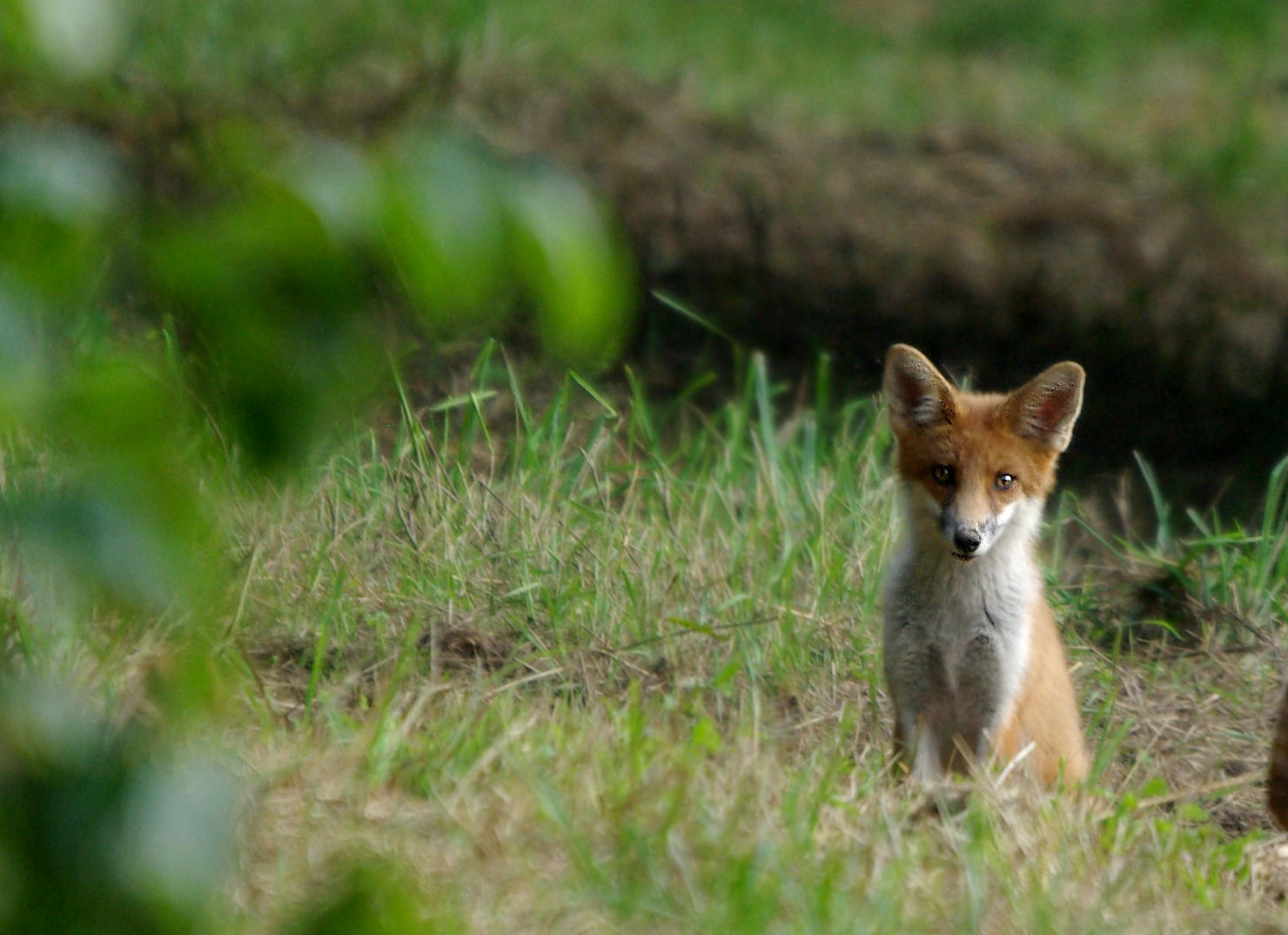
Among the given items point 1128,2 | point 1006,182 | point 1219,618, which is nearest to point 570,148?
point 1006,182

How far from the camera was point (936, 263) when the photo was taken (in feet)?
28.6

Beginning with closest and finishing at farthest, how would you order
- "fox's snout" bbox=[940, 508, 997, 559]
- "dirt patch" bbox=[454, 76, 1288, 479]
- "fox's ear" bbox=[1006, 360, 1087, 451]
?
"fox's snout" bbox=[940, 508, 997, 559], "fox's ear" bbox=[1006, 360, 1087, 451], "dirt patch" bbox=[454, 76, 1288, 479]

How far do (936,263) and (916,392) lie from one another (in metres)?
4.73

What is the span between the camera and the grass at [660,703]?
2816 mm

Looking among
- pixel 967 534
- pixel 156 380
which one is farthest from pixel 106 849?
pixel 967 534

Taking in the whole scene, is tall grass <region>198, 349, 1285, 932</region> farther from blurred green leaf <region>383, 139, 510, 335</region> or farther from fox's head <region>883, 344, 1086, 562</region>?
fox's head <region>883, 344, 1086, 562</region>

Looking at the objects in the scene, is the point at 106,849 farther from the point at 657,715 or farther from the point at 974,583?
the point at 974,583

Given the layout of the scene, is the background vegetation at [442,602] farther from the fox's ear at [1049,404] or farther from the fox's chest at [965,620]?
the fox's ear at [1049,404]

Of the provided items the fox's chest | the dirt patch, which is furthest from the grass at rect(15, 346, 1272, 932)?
the dirt patch

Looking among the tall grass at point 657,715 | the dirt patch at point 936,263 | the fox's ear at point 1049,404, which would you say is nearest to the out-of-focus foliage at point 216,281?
the tall grass at point 657,715

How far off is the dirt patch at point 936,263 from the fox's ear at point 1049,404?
3423 millimetres

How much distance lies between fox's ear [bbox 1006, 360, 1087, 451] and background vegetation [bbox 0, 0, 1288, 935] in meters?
0.86

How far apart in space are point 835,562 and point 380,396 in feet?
5.03

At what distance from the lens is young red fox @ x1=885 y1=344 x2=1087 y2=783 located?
13.0ft
